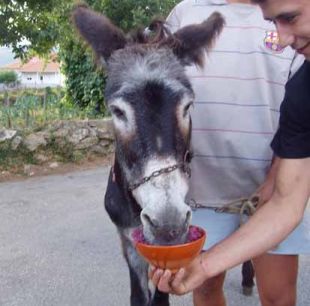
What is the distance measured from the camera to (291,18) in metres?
1.39

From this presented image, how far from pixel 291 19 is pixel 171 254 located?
0.75m

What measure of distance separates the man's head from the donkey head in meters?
0.53

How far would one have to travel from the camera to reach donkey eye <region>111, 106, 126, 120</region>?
6.19ft

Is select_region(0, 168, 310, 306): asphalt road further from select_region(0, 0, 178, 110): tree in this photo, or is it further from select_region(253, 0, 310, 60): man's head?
select_region(253, 0, 310, 60): man's head

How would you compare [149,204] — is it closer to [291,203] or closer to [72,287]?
[291,203]

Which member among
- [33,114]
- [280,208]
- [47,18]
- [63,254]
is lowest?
[33,114]

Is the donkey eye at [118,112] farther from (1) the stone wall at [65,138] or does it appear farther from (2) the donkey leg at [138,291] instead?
(1) the stone wall at [65,138]

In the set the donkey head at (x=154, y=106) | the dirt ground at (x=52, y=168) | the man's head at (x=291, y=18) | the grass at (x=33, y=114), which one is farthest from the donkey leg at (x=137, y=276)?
the grass at (x=33, y=114)

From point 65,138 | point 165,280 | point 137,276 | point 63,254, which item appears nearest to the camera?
point 165,280

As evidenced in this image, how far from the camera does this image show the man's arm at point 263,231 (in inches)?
68.0

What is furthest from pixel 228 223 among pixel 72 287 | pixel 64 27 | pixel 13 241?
pixel 64 27

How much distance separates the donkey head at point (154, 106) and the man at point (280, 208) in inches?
6.3

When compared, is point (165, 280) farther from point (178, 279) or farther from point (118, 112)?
point (118, 112)

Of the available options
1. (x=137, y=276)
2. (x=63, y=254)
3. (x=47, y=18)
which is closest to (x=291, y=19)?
(x=137, y=276)
